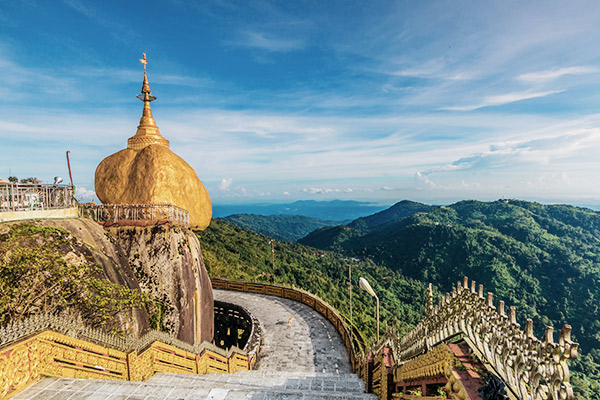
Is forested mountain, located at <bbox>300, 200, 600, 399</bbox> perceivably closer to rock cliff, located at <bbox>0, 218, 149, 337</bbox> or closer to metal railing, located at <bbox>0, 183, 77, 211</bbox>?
rock cliff, located at <bbox>0, 218, 149, 337</bbox>

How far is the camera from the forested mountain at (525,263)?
8238 cm

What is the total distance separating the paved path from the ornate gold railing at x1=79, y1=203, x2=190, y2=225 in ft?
31.8

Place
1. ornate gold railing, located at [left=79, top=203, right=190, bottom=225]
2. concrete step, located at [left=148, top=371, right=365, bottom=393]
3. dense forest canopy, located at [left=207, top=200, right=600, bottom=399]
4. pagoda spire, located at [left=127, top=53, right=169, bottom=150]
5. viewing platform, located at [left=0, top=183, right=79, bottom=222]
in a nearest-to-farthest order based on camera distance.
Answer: concrete step, located at [left=148, top=371, right=365, bottom=393] < viewing platform, located at [left=0, top=183, right=79, bottom=222] < ornate gold railing, located at [left=79, top=203, right=190, bottom=225] < pagoda spire, located at [left=127, top=53, right=169, bottom=150] < dense forest canopy, located at [left=207, top=200, right=600, bottom=399]

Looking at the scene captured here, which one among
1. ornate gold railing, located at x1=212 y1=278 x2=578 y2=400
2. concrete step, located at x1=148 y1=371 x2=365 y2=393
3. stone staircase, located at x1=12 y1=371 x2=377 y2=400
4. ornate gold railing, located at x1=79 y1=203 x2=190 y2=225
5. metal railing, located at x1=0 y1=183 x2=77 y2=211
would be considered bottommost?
concrete step, located at x1=148 y1=371 x2=365 y2=393

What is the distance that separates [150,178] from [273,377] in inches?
516

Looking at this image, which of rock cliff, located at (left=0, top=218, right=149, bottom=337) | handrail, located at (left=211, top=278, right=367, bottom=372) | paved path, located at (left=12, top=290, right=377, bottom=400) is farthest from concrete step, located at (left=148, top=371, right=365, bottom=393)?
rock cliff, located at (left=0, top=218, right=149, bottom=337)

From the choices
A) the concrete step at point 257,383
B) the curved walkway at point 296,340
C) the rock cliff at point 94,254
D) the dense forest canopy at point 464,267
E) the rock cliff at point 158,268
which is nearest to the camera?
the concrete step at point 257,383

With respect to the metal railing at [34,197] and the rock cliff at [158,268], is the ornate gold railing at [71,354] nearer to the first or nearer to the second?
the rock cliff at [158,268]

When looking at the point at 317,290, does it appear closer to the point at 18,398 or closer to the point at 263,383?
the point at 263,383

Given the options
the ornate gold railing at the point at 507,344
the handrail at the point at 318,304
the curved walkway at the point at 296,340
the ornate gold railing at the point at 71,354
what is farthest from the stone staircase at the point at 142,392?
the curved walkway at the point at 296,340

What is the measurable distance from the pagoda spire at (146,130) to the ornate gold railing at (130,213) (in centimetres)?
480

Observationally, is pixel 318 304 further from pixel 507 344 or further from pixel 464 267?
pixel 464 267

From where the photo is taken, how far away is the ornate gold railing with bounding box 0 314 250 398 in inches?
252

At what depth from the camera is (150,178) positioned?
17438mm
